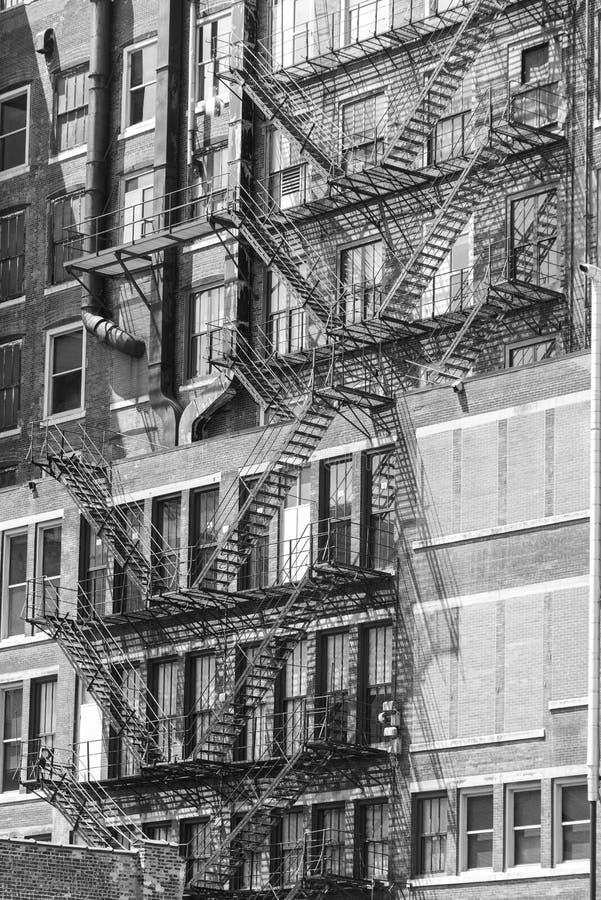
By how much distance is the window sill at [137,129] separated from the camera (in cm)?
6969

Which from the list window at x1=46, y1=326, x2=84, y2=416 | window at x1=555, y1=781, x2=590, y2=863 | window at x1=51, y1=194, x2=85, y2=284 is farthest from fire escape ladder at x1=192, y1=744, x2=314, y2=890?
window at x1=51, y1=194, x2=85, y2=284

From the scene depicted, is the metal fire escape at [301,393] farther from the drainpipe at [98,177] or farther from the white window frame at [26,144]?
the white window frame at [26,144]

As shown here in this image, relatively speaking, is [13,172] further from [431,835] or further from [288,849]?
[431,835]

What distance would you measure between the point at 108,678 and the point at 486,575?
13639 mm

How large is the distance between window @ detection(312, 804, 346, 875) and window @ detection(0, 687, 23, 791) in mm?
12157

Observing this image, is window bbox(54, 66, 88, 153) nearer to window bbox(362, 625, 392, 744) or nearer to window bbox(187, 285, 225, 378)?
window bbox(187, 285, 225, 378)

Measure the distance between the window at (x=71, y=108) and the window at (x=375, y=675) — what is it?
23975mm

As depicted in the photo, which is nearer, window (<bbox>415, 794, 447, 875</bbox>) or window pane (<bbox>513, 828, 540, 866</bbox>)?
window pane (<bbox>513, 828, 540, 866</bbox>)

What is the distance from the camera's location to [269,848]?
5534 cm

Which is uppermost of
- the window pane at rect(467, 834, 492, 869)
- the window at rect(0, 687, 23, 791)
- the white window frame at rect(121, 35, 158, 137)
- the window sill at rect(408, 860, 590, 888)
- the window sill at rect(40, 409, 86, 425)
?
the white window frame at rect(121, 35, 158, 137)

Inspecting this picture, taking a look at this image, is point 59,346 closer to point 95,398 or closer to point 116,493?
point 95,398

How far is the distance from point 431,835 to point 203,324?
795 inches

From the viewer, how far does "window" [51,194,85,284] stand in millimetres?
71250

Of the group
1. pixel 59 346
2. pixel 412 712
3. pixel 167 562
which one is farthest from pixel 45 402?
pixel 412 712
